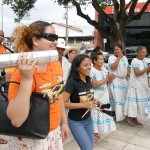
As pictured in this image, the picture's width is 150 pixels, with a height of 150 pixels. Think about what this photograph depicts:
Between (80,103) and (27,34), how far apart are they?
116cm

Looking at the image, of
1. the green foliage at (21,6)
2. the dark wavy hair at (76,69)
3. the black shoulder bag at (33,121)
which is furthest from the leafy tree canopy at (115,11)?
the black shoulder bag at (33,121)

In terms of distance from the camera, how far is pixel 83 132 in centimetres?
279

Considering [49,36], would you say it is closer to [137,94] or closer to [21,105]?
[21,105]

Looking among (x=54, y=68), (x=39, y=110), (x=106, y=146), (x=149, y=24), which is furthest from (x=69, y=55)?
(x=149, y=24)

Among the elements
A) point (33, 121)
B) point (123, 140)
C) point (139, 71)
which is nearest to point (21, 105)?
point (33, 121)

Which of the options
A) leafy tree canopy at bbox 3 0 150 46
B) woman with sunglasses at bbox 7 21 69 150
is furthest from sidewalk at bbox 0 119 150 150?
leafy tree canopy at bbox 3 0 150 46

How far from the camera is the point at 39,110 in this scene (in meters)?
1.61

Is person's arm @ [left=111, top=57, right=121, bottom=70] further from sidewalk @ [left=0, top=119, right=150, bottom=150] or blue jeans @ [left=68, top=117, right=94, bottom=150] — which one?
blue jeans @ [left=68, top=117, right=94, bottom=150]

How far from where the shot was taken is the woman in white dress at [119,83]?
17.1 ft

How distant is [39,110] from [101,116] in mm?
2651

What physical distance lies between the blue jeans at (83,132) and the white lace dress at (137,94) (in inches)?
92.8

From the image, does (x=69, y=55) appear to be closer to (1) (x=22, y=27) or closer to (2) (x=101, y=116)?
(2) (x=101, y=116)

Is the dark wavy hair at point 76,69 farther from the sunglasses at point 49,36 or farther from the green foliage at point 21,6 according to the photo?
the green foliage at point 21,6

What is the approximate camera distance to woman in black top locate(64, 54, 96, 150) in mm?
2756
